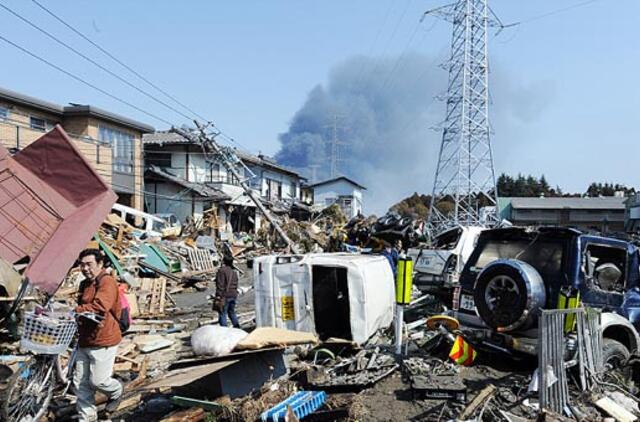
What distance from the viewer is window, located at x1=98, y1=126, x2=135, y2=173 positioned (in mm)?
26172

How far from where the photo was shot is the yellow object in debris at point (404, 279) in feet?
21.6

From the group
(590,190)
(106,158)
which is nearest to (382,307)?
(106,158)

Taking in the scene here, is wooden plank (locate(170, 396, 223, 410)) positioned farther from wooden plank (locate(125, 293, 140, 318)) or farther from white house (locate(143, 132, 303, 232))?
white house (locate(143, 132, 303, 232))

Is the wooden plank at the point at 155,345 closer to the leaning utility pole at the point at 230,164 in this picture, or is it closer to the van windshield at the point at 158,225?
the leaning utility pole at the point at 230,164

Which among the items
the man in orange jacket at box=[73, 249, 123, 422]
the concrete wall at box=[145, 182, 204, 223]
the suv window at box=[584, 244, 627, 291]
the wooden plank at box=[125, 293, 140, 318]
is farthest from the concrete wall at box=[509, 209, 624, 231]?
the man in orange jacket at box=[73, 249, 123, 422]

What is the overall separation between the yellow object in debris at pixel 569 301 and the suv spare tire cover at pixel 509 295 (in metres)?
0.22

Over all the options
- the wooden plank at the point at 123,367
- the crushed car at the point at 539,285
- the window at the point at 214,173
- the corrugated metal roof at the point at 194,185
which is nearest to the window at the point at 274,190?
the window at the point at 214,173

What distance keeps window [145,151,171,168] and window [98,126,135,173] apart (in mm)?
4197

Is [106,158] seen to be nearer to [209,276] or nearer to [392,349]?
[209,276]

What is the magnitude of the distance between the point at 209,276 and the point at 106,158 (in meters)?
9.82

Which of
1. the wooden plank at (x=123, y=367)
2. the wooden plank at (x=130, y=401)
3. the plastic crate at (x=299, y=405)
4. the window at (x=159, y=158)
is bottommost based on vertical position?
the wooden plank at (x=123, y=367)

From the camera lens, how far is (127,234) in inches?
794

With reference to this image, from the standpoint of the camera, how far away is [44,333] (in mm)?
5066

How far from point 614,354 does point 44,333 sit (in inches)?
247
